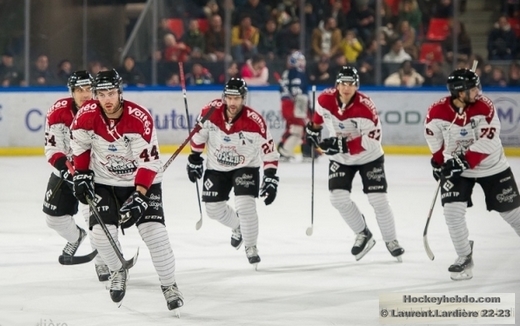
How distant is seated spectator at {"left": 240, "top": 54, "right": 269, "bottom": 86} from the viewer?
13733mm

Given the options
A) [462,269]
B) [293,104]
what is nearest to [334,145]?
A: [462,269]

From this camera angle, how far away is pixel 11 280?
6.26 meters

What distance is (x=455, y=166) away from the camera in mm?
6223

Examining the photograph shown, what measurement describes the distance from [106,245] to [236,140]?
1550 mm

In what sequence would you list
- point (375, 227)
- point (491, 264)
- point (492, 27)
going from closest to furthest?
point (491, 264), point (375, 227), point (492, 27)

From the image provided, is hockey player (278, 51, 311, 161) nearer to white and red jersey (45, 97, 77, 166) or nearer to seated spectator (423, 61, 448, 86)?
seated spectator (423, 61, 448, 86)

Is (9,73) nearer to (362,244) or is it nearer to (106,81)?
(362,244)

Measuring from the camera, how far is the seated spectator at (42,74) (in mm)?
13289

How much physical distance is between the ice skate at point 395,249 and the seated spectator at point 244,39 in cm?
731

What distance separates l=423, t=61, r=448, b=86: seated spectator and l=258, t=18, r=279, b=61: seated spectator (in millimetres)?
2038

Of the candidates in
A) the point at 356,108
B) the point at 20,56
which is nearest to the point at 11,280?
the point at 356,108

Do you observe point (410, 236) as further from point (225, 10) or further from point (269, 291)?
point (225, 10)

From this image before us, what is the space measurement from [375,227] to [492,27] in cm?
673

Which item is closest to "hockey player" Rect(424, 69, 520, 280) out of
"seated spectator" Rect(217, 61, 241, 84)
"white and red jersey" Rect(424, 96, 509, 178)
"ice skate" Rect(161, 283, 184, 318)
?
"white and red jersey" Rect(424, 96, 509, 178)
